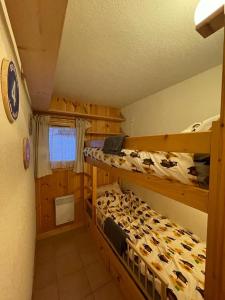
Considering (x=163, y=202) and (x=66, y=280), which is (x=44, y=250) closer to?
(x=66, y=280)

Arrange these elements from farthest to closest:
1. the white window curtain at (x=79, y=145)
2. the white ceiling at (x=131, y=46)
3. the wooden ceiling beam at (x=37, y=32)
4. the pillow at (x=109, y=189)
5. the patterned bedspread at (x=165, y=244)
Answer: the pillow at (x=109, y=189) → the white window curtain at (x=79, y=145) → the patterned bedspread at (x=165, y=244) → the white ceiling at (x=131, y=46) → the wooden ceiling beam at (x=37, y=32)

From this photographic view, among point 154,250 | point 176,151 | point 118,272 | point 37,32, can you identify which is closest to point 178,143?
point 176,151

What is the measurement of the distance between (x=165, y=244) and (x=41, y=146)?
89.8 inches

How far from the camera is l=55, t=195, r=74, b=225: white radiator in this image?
2.65 metres

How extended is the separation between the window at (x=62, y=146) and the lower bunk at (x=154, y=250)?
1053mm

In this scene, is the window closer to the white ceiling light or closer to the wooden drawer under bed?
the wooden drawer under bed

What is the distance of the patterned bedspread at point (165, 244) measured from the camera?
1.10 m

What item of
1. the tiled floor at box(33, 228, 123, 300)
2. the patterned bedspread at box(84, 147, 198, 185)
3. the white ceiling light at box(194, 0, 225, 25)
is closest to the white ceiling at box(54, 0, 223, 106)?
the white ceiling light at box(194, 0, 225, 25)

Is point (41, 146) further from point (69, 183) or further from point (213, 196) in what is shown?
point (213, 196)

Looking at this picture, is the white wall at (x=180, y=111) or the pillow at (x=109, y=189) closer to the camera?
the white wall at (x=180, y=111)

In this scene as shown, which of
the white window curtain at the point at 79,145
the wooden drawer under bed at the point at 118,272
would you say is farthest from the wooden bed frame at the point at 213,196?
the white window curtain at the point at 79,145

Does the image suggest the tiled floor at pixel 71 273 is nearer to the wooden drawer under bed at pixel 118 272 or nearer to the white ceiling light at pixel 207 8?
the wooden drawer under bed at pixel 118 272

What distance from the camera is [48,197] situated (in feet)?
8.68

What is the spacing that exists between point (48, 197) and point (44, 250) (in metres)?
0.82
